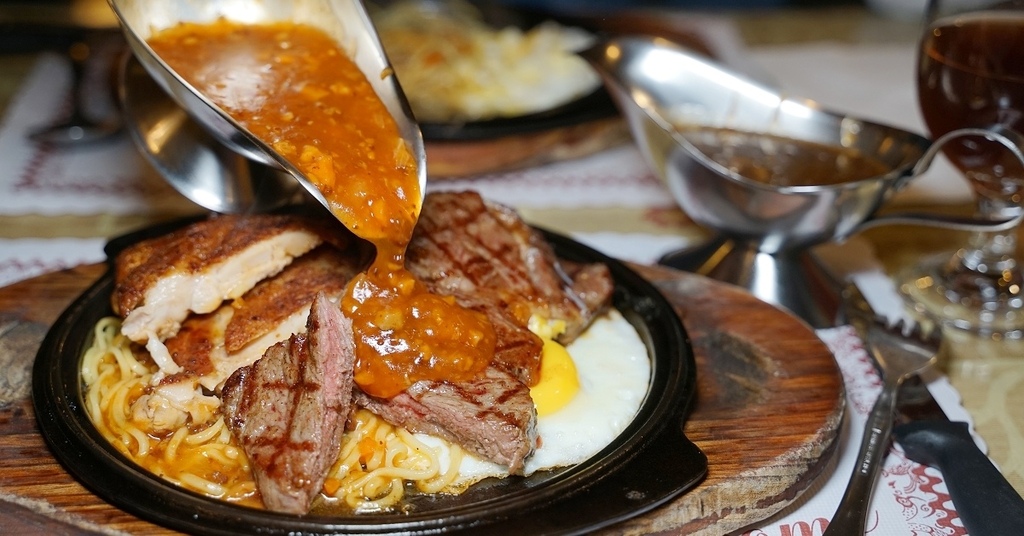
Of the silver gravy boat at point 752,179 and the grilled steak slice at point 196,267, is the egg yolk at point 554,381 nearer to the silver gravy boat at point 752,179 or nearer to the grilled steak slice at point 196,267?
the grilled steak slice at point 196,267

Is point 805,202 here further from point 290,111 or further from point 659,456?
point 290,111

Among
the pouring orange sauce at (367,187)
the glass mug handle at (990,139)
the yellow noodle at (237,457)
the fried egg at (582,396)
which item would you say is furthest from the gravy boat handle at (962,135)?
the yellow noodle at (237,457)

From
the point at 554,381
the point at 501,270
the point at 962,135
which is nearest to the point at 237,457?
the point at 554,381

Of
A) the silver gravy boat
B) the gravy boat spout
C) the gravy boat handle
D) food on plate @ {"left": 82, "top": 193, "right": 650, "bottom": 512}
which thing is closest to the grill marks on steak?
food on plate @ {"left": 82, "top": 193, "right": 650, "bottom": 512}

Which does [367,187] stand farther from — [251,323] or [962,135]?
[962,135]

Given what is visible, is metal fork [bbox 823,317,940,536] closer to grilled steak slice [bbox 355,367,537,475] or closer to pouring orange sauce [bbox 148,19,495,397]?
grilled steak slice [bbox 355,367,537,475]
